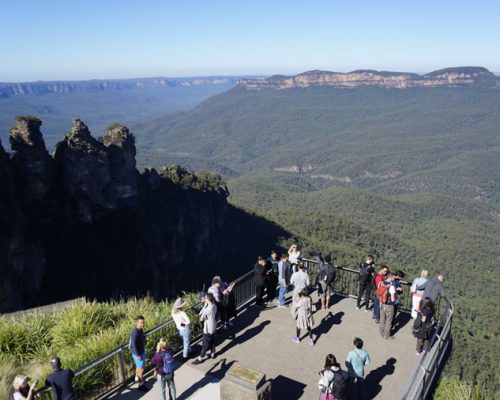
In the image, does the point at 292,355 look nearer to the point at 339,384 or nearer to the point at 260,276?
the point at 339,384

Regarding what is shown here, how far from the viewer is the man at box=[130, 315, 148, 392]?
35.8 ft

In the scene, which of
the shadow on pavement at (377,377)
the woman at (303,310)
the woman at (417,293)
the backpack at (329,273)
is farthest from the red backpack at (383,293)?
the woman at (303,310)

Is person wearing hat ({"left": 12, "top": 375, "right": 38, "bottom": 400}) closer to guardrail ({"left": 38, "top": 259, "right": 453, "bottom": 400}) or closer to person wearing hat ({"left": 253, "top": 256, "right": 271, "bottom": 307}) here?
guardrail ({"left": 38, "top": 259, "right": 453, "bottom": 400})

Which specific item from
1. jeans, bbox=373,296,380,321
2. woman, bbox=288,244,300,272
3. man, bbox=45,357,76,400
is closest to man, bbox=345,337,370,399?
jeans, bbox=373,296,380,321

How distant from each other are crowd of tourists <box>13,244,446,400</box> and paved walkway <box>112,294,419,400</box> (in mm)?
341

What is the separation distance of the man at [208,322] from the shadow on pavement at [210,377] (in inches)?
21.9

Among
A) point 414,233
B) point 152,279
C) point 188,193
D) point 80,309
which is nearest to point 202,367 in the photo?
point 80,309

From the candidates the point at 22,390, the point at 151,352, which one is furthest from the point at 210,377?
the point at 22,390

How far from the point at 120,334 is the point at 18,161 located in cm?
4314

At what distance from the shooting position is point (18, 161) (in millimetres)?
48312

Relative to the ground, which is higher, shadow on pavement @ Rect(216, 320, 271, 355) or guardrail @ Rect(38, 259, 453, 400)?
guardrail @ Rect(38, 259, 453, 400)

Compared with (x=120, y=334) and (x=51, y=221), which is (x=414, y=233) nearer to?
(x=51, y=221)

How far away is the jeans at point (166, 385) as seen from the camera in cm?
1051

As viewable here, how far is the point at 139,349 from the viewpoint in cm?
1106
